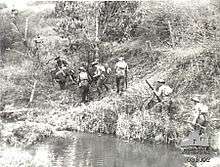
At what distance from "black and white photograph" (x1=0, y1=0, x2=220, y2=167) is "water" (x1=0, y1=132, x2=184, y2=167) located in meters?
0.02

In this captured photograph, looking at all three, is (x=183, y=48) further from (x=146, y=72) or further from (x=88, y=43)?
(x=88, y=43)

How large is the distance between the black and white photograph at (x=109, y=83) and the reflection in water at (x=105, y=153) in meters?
0.02

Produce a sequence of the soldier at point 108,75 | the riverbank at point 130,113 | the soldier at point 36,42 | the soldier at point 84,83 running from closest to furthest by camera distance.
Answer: the riverbank at point 130,113 < the soldier at point 84,83 < the soldier at point 108,75 < the soldier at point 36,42

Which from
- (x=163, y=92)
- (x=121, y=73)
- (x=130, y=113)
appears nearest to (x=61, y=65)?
(x=121, y=73)

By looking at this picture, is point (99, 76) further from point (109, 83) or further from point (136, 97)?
point (136, 97)

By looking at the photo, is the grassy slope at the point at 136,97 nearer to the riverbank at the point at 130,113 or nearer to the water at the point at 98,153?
the riverbank at the point at 130,113

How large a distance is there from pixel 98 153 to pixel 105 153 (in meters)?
0.14

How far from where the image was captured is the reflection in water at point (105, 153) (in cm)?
1214

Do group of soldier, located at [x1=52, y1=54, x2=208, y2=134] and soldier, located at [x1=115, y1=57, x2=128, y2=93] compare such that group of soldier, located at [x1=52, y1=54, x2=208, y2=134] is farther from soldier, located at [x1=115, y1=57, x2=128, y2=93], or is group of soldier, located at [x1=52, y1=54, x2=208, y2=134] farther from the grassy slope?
the grassy slope

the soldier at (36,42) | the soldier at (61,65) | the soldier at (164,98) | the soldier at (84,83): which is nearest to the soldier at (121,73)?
the soldier at (84,83)

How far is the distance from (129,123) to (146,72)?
2.14m

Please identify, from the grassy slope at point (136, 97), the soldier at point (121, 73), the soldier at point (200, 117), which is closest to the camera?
the soldier at point (200, 117)

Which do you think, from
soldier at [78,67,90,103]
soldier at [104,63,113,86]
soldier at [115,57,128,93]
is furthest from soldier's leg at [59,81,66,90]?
soldier at [115,57,128,93]

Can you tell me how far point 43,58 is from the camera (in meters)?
16.8
